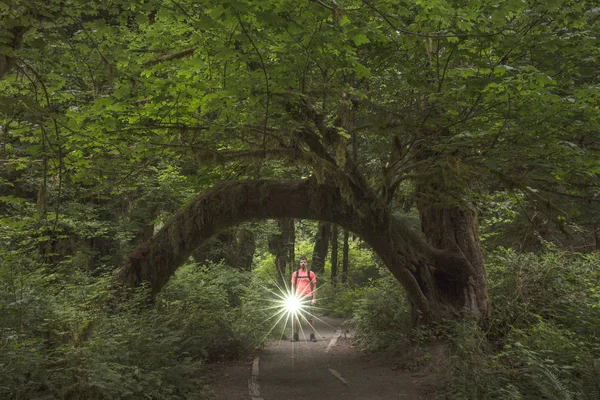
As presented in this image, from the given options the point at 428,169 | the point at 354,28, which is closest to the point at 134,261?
the point at 428,169

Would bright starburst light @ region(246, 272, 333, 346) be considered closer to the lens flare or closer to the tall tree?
the lens flare

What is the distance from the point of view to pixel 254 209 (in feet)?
32.0

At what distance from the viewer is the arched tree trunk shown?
31.7ft

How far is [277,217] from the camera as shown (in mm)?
9914

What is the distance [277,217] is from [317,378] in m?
3.50

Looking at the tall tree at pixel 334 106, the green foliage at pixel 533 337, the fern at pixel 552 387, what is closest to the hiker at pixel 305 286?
the tall tree at pixel 334 106

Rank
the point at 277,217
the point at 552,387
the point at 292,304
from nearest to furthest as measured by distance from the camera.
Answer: the point at 552,387 < the point at 277,217 < the point at 292,304

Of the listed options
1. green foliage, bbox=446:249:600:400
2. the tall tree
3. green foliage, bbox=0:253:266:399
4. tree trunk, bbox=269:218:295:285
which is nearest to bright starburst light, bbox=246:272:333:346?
green foliage, bbox=0:253:266:399

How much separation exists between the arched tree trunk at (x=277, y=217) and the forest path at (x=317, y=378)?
5.59ft

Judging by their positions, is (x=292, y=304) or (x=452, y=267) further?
(x=292, y=304)

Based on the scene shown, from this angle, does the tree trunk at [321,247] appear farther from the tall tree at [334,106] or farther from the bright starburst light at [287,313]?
the tall tree at [334,106]

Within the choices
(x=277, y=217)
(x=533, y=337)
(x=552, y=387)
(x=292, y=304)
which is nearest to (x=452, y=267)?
(x=533, y=337)

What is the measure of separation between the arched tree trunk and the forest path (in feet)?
5.59

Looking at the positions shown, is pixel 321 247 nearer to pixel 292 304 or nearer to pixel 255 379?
pixel 292 304
